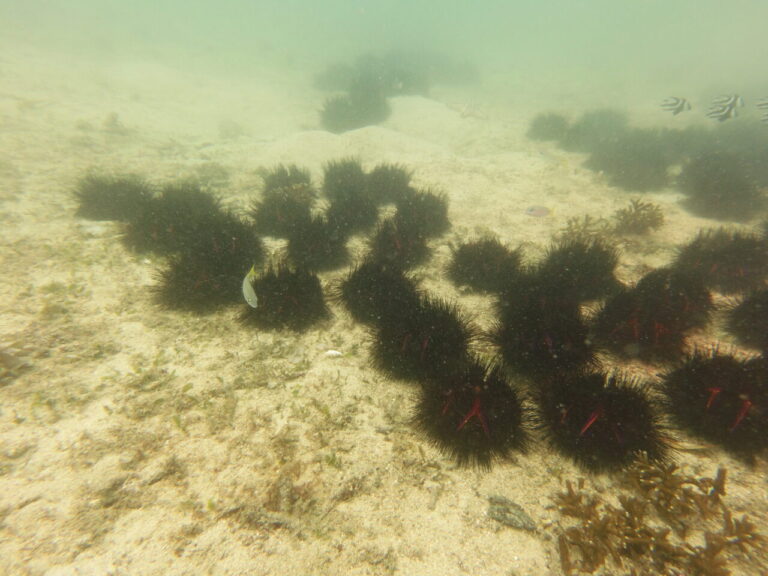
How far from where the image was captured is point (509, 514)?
3068 millimetres

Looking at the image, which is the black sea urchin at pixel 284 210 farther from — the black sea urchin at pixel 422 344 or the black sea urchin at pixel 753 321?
the black sea urchin at pixel 753 321

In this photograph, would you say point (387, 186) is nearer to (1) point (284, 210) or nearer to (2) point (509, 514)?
(1) point (284, 210)

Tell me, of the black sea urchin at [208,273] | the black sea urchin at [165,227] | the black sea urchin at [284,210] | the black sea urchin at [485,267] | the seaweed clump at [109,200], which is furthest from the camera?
the seaweed clump at [109,200]

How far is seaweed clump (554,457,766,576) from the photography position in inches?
105

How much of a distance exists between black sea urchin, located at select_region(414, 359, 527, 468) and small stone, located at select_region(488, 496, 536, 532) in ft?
1.08

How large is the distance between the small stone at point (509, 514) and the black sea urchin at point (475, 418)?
33 cm

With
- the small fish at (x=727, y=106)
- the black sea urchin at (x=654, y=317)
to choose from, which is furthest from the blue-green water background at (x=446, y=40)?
the black sea urchin at (x=654, y=317)

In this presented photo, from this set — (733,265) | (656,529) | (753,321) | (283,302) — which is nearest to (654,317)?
(753,321)

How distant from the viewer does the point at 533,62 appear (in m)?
45.3

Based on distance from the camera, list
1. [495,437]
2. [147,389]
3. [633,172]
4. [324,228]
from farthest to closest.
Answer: [633,172]
[324,228]
[147,389]
[495,437]

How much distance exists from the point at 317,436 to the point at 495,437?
6.36ft

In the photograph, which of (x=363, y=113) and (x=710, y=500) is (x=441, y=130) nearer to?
(x=363, y=113)

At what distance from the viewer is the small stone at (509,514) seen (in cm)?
300

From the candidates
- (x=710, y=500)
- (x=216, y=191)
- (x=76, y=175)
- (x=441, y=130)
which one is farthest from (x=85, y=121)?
(x=710, y=500)
